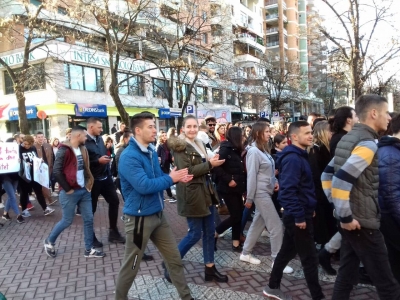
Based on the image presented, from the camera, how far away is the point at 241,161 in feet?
17.2

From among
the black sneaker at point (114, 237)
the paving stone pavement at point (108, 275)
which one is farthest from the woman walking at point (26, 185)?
the black sneaker at point (114, 237)

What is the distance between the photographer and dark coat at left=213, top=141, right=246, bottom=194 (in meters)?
5.06

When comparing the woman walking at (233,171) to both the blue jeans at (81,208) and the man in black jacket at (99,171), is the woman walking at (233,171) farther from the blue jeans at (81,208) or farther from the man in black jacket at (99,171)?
the blue jeans at (81,208)

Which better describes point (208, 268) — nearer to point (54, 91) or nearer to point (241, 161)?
point (241, 161)

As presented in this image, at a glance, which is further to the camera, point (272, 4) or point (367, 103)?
point (272, 4)

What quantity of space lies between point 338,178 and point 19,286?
403 centimetres

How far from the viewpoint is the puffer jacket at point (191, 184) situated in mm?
3994

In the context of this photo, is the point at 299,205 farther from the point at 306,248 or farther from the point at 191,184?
the point at 191,184

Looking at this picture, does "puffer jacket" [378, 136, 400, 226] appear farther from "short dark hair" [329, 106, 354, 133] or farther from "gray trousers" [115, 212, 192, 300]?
"gray trousers" [115, 212, 192, 300]

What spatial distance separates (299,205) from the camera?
344 centimetres

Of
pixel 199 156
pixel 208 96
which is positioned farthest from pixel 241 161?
pixel 208 96

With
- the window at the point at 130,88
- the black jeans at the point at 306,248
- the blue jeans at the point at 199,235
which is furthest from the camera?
the window at the point at 130,88

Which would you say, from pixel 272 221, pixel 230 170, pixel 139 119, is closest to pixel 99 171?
pixel 230 170

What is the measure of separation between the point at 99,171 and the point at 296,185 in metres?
3.46
